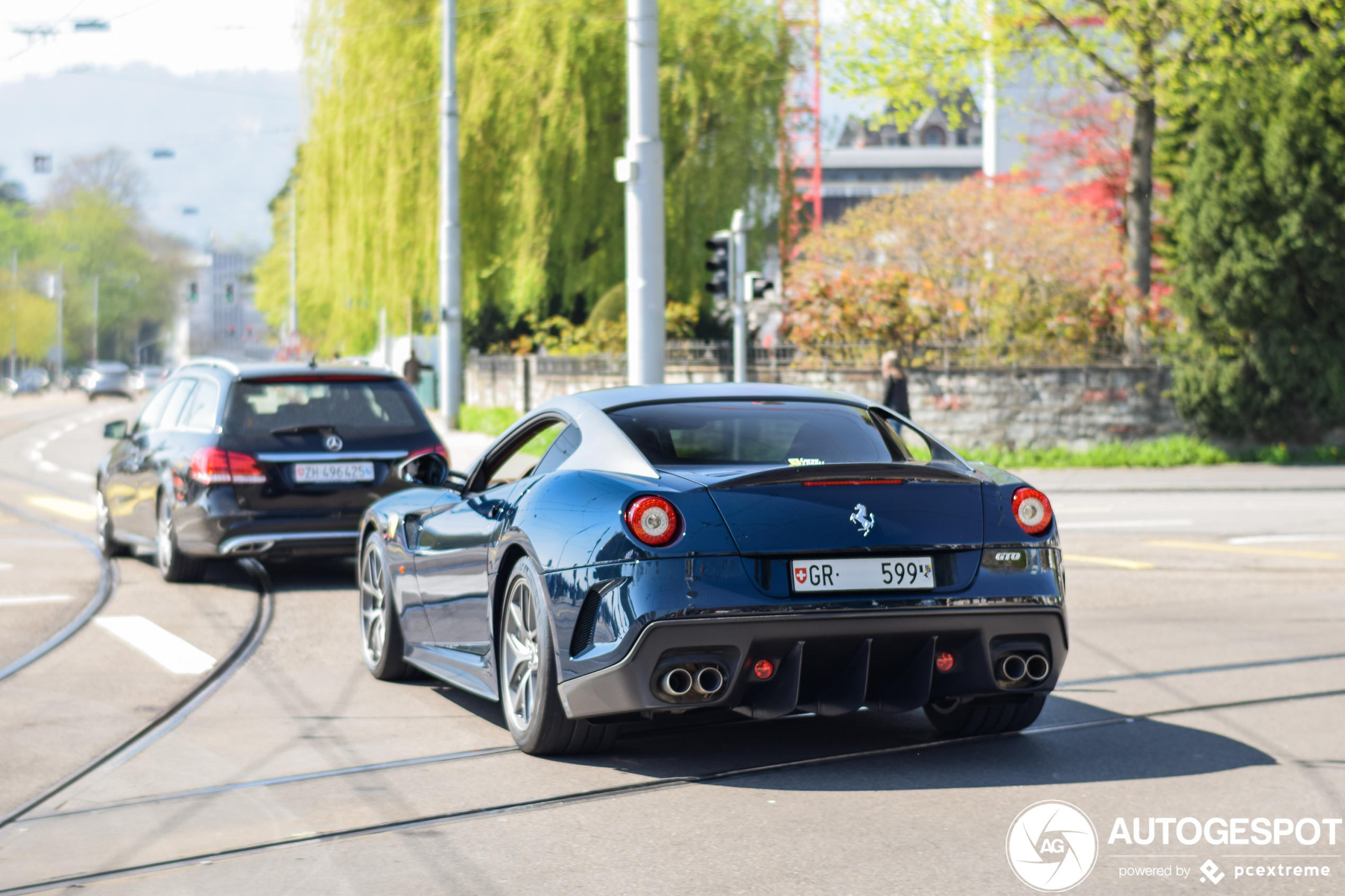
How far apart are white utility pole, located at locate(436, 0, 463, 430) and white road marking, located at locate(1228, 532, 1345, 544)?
17988 mm

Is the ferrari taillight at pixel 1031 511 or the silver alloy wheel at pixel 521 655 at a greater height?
the ferrari taillight at pixel 1031 511

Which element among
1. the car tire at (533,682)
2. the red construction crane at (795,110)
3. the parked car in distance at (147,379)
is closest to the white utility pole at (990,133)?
the red construction crane at (795,110)

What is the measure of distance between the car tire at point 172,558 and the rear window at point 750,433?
6.08 m

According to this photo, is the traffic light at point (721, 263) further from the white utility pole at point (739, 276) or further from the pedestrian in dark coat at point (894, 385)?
the pedestrian in dark coat at point (894, 385)

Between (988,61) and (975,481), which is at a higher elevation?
(988,61)

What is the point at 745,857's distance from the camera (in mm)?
4672

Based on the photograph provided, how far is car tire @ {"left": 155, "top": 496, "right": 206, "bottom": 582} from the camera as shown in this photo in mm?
11492

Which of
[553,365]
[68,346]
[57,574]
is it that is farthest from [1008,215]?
[68,346]

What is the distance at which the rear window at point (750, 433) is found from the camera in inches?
240

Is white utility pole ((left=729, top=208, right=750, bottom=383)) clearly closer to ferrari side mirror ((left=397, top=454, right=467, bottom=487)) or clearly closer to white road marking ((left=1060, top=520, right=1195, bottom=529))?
white road marking ((left=1060, top=520, right=1195, bottom=529))

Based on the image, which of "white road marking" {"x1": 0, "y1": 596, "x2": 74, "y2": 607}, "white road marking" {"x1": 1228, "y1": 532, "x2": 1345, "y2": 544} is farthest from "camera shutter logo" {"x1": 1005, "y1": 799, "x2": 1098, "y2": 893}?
"white road marking" {"x1": 1228, "y1": 532, "x2": 1345, "y2": 544}

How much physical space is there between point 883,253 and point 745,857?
82.7 feet

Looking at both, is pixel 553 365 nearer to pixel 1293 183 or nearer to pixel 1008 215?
pixel 1008 215

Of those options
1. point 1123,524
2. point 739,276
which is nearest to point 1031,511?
point 1123,524
